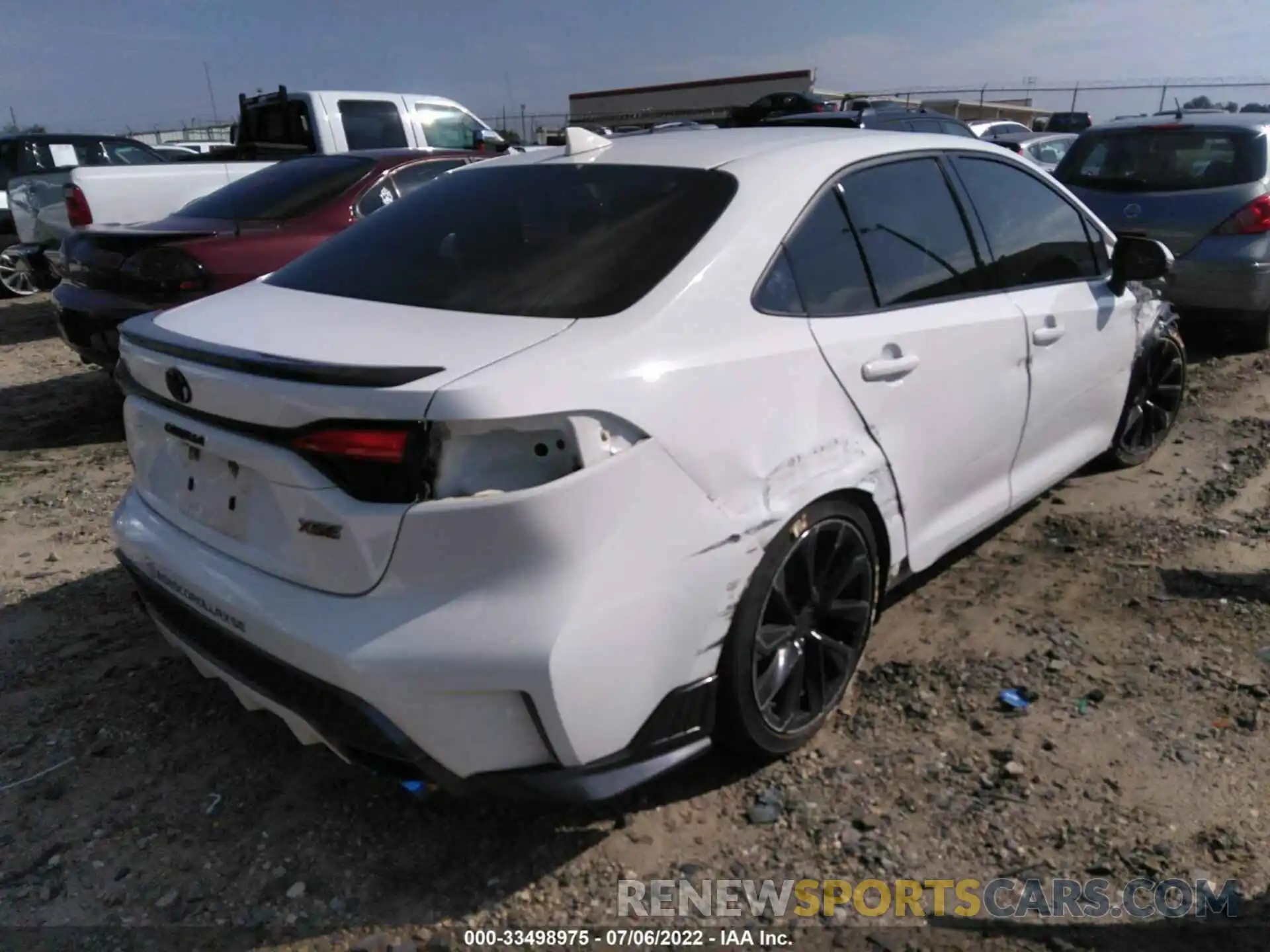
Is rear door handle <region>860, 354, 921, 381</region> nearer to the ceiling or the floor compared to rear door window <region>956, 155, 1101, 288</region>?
nearer to the floor

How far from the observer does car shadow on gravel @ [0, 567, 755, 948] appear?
225 centimetres

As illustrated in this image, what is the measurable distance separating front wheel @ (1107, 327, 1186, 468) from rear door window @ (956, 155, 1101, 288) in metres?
0.74

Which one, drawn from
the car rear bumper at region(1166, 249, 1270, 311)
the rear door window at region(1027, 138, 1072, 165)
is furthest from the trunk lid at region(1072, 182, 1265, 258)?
the rear door window at region(1027, 138, 1072, 165)

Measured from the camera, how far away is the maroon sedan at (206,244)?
511 centimetres

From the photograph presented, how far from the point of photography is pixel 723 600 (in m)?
2.23

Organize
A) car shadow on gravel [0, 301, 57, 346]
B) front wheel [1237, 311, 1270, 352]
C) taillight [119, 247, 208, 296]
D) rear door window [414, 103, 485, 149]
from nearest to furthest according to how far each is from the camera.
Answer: taillight [119, 247, 208, 296] → front wheel [1237, 311, 1270, 352] → car shadow on gravel [0, 301, 57, 346] → rear door window [414, 103, 485, 149]

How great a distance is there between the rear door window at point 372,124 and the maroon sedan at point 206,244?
3389 millimetres

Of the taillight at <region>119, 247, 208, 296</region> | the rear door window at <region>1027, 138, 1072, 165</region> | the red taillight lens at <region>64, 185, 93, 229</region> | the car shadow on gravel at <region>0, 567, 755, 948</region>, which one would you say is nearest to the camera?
the car shadow on gravel at <region>0, 567, 755, 948</region>

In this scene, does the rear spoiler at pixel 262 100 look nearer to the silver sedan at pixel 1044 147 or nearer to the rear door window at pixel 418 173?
the rear door window at pixel 418 173

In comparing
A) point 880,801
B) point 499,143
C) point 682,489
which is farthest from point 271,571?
point 499,143

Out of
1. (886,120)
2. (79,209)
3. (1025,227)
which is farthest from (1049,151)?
(79,209)

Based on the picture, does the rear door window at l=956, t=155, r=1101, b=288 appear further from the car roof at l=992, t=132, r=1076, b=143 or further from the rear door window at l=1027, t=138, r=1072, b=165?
the car roof at l=992, t=132, r=1076, b=143

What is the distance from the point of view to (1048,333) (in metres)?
3.45

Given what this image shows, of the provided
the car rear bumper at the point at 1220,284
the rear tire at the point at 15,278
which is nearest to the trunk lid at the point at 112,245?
the rear tire at the point at 15,278
